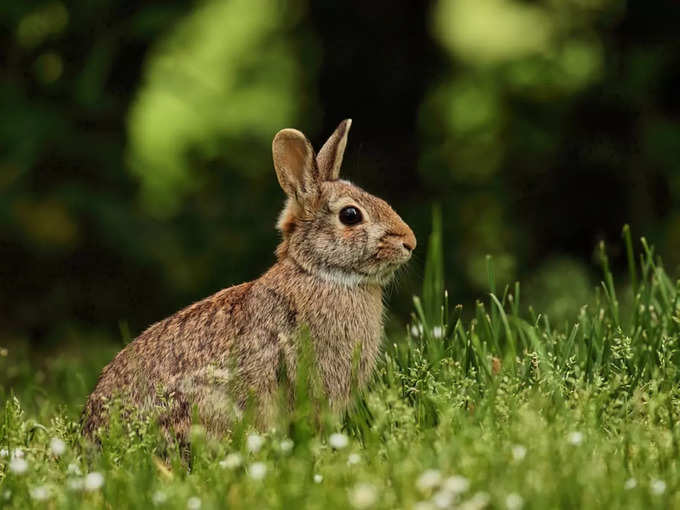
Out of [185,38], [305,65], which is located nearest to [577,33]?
[305,65]

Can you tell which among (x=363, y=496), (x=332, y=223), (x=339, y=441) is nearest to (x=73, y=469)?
(x=339, y=441)

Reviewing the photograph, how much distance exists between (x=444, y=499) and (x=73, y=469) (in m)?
1.29

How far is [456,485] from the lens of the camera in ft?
10.1

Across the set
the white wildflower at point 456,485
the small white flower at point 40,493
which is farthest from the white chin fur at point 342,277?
the white wildflower at point 456,485

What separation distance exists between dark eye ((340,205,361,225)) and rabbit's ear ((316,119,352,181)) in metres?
0.21

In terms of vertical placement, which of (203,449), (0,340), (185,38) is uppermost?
(185,38)

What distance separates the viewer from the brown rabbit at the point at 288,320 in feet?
14.4

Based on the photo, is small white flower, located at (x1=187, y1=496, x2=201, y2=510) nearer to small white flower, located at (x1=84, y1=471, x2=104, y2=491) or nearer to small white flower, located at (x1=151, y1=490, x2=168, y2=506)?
small white flower, located at (x1=151, y1=490, x2=168, y2=506)

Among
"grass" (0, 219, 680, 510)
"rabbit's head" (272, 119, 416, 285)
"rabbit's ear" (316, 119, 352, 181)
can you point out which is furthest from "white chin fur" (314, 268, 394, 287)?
"rabbit's ear" (316, 119, 352, 181)

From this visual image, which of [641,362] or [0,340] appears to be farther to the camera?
[0,340]

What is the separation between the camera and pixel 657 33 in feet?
27.4

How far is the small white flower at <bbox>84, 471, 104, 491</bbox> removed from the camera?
341 centimetres

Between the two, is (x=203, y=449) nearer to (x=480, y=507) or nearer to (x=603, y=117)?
(x=480, y=507)

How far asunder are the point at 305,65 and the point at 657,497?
5917mm
